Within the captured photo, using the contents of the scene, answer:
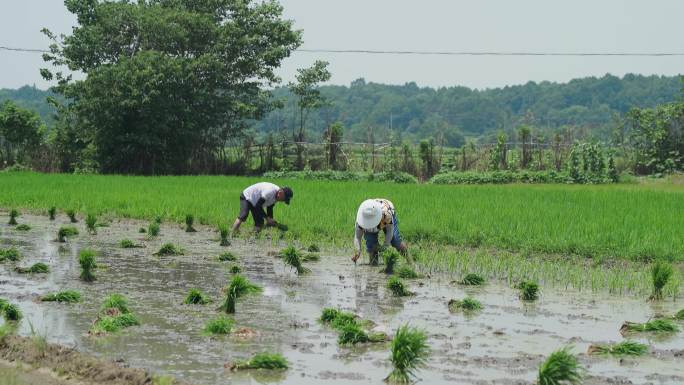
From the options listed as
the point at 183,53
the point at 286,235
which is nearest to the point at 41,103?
the point at 183,53

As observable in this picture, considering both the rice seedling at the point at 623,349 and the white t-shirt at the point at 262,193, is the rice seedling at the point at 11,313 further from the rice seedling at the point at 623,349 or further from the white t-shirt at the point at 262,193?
the white t-shirt at the point at 262,193

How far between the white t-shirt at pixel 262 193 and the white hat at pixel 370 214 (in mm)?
2995

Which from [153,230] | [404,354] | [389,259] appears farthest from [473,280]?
[153,230]

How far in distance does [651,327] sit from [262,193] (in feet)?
21.5

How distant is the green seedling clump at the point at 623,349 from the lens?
6414 millimetres

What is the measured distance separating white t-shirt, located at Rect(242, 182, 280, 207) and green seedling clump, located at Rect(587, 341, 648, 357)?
6662mm

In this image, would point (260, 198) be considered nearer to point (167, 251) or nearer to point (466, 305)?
point (167, 251)

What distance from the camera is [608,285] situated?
31.0ft

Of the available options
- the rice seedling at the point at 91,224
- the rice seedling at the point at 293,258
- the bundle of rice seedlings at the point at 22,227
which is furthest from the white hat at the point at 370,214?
the bundle of rice seedlings at the point at 22,227

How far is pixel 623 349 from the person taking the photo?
6418 millimetres

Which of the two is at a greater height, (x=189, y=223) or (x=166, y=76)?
(x=166, y=76)

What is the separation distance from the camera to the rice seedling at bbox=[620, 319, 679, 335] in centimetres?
717

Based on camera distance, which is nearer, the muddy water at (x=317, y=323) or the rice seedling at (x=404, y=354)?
the rice seedling at (x=404, y=354)

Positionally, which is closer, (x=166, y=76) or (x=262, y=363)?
(x=262, y=363)
